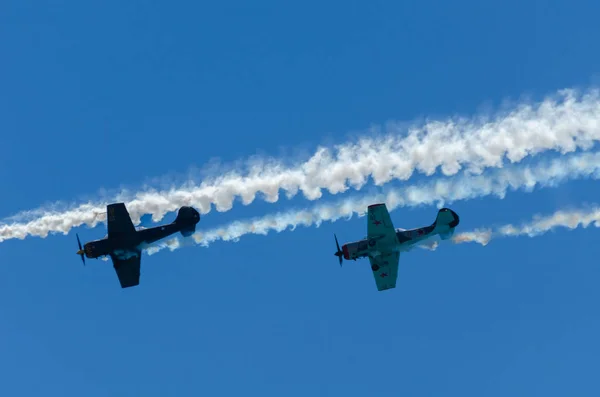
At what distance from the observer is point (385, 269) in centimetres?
6294

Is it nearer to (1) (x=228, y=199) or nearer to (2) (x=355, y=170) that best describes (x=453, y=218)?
(2) (x=355, y=170)

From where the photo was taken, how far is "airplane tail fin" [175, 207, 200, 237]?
64.1 m

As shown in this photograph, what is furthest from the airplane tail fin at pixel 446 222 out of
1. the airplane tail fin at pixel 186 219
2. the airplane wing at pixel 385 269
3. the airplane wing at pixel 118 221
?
the airplane wing at pixel 118 221

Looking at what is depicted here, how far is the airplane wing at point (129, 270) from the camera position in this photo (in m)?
64.7

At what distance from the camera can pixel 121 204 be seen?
62.7 m

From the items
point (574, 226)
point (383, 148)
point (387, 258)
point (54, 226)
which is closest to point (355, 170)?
point (383, 148)

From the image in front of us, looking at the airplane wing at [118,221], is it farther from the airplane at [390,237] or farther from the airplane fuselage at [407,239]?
the airplane fuselage at [407,239]

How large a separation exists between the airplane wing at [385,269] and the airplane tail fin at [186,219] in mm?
10931

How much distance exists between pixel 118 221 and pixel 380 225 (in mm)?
15435

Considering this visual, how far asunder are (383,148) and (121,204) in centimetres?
1584

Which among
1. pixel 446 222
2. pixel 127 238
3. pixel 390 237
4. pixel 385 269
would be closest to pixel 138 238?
pixel 127 238

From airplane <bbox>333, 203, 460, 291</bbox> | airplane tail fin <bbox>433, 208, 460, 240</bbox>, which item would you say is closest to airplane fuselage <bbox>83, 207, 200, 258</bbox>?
airplane <bbox>333, 203, 460, 291</bbox>

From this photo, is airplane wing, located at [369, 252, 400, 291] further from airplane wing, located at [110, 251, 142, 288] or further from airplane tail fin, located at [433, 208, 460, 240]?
airplane wing, located at [110, 251, 142, 288]

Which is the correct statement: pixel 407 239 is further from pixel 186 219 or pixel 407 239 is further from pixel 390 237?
pixel 186 219
